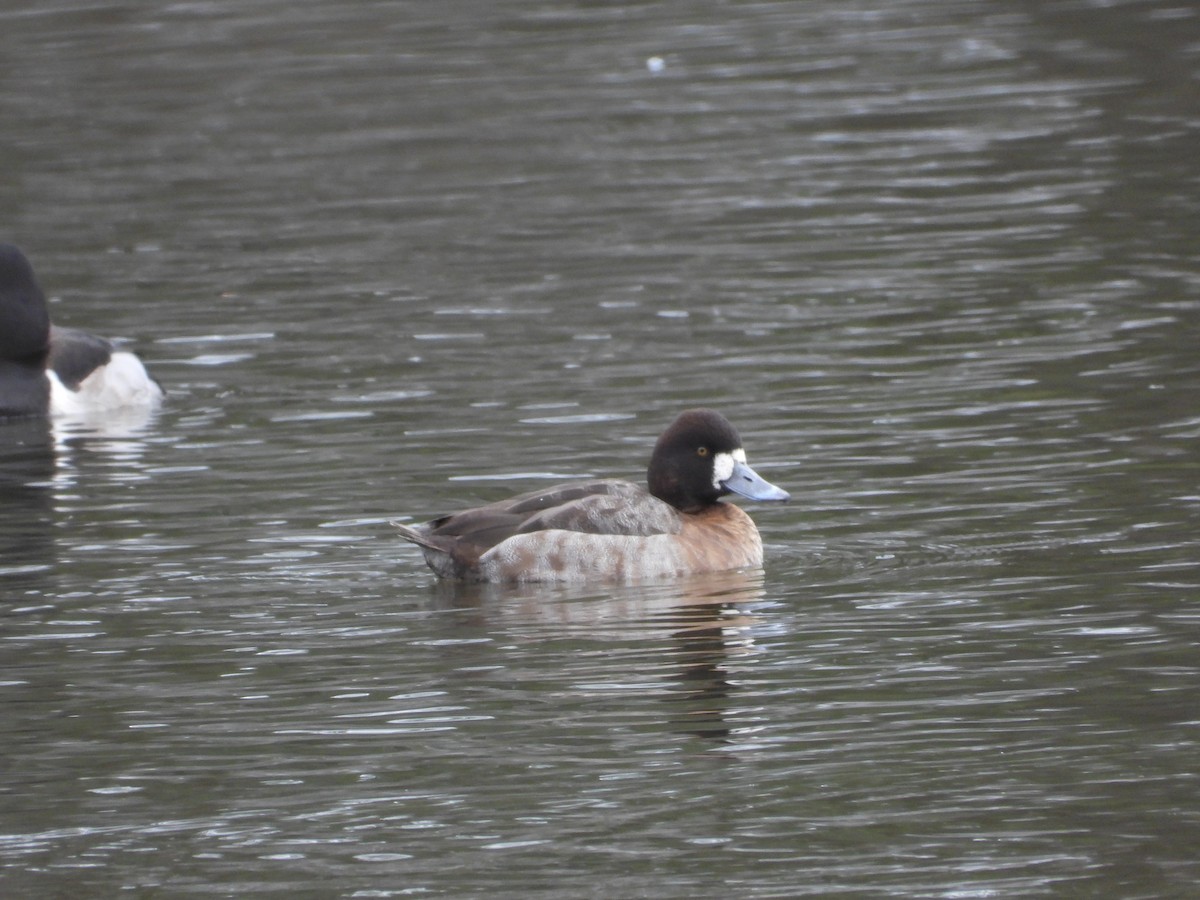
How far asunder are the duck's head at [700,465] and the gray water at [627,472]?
0.41 meters

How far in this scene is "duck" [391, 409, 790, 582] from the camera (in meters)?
10.4

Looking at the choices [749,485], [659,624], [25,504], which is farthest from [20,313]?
[659,624]

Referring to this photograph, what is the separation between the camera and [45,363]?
16000 mm

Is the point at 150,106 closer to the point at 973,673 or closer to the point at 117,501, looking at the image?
the point at 117,501

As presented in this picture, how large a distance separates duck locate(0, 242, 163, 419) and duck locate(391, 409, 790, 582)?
533 centimetres

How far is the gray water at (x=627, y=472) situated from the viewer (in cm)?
738

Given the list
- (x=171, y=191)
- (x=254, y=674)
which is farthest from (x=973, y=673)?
(x=171, y=191)

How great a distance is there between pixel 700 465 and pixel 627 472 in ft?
4.58

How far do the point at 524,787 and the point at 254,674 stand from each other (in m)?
1.80

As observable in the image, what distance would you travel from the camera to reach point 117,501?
1250 cm

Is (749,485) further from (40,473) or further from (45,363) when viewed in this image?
(45,363)

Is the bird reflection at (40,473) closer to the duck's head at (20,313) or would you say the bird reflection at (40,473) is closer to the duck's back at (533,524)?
the duck's head at (20,313)

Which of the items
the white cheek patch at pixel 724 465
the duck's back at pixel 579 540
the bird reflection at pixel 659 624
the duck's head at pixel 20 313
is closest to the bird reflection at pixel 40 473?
the duck's head at pixel 20 313

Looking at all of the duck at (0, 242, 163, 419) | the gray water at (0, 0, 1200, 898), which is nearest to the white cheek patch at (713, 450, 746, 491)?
the gray water at (0, 0, 1200, 898)
